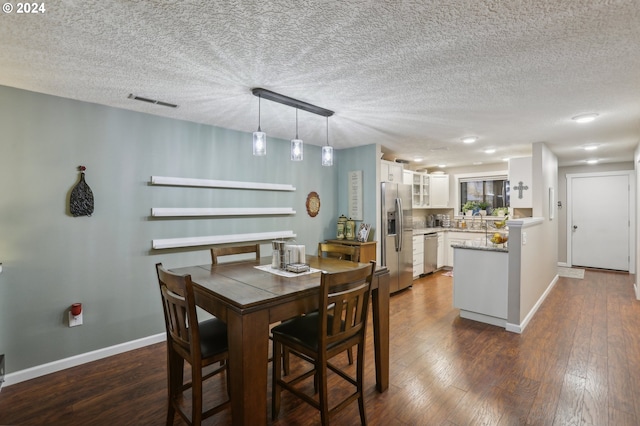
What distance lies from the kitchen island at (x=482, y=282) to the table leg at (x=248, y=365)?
2.97 meters

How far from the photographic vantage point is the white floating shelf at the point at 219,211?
3.09 meters

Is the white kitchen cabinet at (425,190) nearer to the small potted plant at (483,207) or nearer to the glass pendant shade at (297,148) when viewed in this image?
the small potted plant at (483,207)

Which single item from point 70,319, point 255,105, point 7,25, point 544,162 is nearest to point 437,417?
point 255,105

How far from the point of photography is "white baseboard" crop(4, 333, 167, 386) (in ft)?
7.92

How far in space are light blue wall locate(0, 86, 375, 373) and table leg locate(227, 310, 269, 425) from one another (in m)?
1.91

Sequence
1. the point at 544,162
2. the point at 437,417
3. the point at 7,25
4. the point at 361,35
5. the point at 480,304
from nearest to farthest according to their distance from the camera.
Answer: the point at 7,25 < the point at 361,35 < the point at 437,417 < the point at 480,304 < the point at 544,162

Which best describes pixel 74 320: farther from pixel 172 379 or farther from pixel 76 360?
pixel 172 379

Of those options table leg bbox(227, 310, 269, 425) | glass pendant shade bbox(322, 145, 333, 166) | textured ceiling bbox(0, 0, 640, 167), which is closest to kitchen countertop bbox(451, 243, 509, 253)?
textured ceiling bbox(0, 0, 640, 167)

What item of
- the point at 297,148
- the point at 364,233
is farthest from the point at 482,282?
the point at 297,148

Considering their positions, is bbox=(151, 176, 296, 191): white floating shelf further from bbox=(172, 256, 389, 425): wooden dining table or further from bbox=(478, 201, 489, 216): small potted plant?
bbox=(478, 201, 489, 216): small potted plant

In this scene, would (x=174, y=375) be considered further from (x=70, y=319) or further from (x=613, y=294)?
(x=613, y=294)

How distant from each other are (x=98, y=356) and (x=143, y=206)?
4.59 ft

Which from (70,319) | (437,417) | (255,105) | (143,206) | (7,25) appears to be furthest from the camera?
(143,206)

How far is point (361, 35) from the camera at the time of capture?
167 cm
